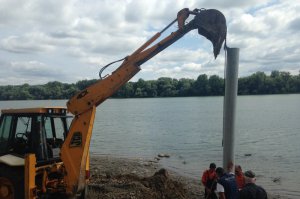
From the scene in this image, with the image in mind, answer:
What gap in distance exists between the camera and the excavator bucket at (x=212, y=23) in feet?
27.0

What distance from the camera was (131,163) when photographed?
22547mm

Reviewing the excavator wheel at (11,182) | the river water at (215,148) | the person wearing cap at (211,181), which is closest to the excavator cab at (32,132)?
the excavator wheel at (11,182)

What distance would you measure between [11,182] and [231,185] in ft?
16.1

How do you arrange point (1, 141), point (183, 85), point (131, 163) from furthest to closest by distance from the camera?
point (183, 85) → point (131, 163) → point (1, 141)

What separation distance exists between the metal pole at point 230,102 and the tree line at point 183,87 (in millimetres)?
90668

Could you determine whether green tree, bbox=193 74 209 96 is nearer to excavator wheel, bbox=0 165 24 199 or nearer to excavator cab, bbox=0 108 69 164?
excavator cab, bbox=0 108 69 164

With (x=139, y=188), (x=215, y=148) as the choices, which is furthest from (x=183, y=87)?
(x=139, y=188)

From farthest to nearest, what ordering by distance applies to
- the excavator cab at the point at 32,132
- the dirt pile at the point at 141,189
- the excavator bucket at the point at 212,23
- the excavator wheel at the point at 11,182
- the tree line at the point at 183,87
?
the tree line at the point at 183,87 < the dirt pile at the point at 141,189 < the excavator cab at the point at 32,132 < the excavator wheel at the point at 11,182 < the excavator bucket at the point at 212,23

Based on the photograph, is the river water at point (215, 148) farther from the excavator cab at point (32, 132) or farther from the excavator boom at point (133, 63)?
the excavator cab at point (32, 132)

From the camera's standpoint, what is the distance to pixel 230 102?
9406mm

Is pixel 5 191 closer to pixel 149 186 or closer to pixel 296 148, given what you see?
pixel 149 186

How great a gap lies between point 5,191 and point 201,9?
242 inches

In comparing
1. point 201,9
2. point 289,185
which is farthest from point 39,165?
point 289,185

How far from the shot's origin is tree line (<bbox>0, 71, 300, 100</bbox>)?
4276 inches
